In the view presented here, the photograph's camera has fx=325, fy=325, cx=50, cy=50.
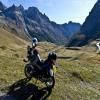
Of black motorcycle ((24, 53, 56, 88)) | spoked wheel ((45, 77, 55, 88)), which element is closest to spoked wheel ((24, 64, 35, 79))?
black motorcycle ((24, 53, 56, 88))

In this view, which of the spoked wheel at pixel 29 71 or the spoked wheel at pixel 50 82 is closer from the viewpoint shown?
the spoked wheel at pixel 50 82

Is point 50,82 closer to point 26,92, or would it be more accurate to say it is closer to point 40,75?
point 40,75

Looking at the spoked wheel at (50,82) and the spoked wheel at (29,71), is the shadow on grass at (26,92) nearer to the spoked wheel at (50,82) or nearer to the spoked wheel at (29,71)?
the spoked wheel at (50,82)

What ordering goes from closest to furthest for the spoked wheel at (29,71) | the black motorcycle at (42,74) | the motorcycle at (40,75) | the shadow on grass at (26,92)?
the shadow on grass at (26,92), the black motorcycle at (42,74), the motorcycle at (40,75), the spoked wheel at (29,71)

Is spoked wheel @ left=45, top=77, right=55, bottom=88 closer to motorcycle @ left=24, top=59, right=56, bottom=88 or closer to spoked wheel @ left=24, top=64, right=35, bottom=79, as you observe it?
motorcycle @ left=24, top=59, right=56, bottom=88

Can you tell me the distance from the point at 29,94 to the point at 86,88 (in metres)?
7.59

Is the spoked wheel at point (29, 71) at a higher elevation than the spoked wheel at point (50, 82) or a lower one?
higher

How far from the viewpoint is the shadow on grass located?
21.5 meters

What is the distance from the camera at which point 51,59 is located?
22.5m

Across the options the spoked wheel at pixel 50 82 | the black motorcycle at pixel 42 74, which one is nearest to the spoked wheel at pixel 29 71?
the black motorcycle at pixel 42 74

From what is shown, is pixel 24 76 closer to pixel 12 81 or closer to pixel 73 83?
pixel 12 81

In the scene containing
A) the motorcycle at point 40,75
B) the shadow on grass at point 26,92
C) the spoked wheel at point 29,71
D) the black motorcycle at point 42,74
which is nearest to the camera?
the shadow on grass at point 26,92

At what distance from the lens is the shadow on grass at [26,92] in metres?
21.5

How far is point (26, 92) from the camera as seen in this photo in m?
22.0
